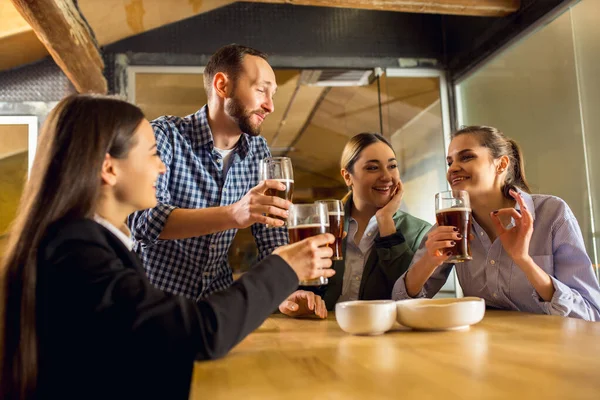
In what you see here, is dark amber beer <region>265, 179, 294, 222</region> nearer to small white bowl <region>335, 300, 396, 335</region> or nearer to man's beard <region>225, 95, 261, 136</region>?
small white bowl <region>335, 300, 396, 335</region>

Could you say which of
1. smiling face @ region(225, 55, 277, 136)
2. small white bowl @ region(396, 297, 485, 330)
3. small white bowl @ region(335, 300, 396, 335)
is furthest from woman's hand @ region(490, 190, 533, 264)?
smiling face @ region(225, 55, 277, 136)

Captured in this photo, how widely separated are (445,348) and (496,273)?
0.99 meters

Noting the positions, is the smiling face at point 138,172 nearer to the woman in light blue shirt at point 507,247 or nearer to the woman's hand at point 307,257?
the woman's hand at point 307,257

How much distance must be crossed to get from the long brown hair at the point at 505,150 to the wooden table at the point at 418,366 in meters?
1.02

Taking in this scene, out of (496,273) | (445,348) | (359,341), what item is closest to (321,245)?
(359,341)

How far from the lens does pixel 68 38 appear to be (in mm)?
3061

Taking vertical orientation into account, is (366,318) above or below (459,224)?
below

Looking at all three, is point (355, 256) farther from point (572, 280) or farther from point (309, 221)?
point (309, 221)

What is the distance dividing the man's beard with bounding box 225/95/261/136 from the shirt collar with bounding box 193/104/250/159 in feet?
0.38

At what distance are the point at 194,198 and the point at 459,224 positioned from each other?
105 centimetres

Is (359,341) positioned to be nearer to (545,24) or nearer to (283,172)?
(283,172)

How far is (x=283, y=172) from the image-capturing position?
5.40ft

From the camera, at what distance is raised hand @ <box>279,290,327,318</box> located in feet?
5.74

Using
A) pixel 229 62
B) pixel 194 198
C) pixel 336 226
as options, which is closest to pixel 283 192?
pixel 336 226
